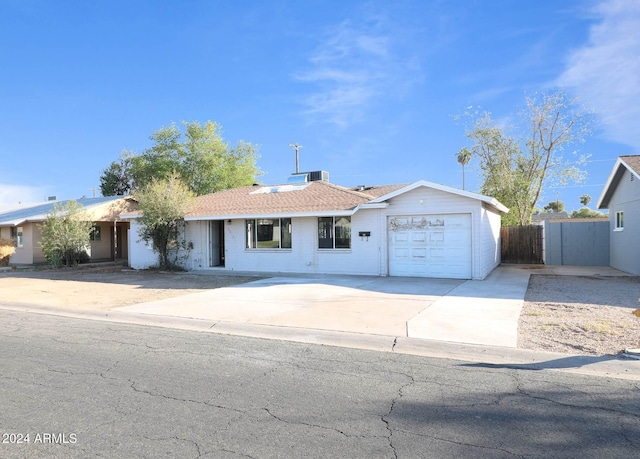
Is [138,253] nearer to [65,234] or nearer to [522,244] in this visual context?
[65,234]

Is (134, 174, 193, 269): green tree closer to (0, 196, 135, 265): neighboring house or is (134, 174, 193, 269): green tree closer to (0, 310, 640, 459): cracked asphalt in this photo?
(0, 196, 135, 265): neighboring house

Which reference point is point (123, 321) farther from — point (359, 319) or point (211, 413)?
point (211, 413)

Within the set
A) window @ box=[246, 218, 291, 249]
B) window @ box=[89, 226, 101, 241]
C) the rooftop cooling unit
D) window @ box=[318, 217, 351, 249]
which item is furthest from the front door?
window @ box=[89, 226, 101, 241]

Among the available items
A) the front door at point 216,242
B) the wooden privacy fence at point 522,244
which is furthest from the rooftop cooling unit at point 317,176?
the wooden privacy fence at point 522,244

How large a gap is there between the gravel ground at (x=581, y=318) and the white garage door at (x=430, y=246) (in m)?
2.59

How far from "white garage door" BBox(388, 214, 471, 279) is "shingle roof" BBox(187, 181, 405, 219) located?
2132mm

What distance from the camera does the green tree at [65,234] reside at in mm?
22172

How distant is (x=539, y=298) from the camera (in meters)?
10.8

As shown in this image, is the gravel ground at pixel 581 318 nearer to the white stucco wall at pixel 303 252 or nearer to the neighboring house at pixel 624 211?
the neighboring house at pixel 624 211

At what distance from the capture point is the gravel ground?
6469 millimetres

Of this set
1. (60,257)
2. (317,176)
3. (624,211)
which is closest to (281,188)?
(317,176)

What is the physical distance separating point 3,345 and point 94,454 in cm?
481

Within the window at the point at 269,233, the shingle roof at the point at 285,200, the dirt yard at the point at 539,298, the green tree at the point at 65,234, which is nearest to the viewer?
the dirt yard at the point at 539,298

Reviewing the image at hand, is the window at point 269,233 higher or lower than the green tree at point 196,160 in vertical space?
lower
